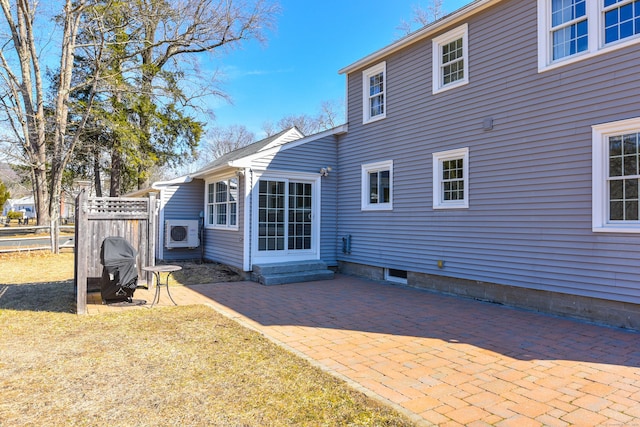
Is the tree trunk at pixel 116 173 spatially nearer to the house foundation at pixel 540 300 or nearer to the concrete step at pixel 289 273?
the concrete step at pixel 289 273

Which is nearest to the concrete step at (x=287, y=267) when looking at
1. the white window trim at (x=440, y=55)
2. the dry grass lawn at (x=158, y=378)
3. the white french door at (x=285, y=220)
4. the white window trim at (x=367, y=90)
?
the white french door at (x=285, y=220)

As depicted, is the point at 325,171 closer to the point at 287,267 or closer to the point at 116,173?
the point at 287,267

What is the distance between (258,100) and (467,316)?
96.8 ft

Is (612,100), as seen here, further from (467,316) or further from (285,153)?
(285,153)

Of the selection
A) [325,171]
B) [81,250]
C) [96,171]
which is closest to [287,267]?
[325,171]

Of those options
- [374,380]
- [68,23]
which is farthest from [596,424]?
[68,23]

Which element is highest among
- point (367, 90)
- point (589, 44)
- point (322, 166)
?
point (367, 90)

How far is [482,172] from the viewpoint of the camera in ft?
23.6

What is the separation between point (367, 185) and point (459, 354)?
6.20m

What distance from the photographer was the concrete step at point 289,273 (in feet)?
29.2

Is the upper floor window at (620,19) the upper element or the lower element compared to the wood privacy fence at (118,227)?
upper

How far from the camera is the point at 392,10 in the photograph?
1833cm

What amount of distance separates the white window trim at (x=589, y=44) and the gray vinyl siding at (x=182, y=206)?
1033 cm

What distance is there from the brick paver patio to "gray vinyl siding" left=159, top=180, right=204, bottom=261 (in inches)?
204
